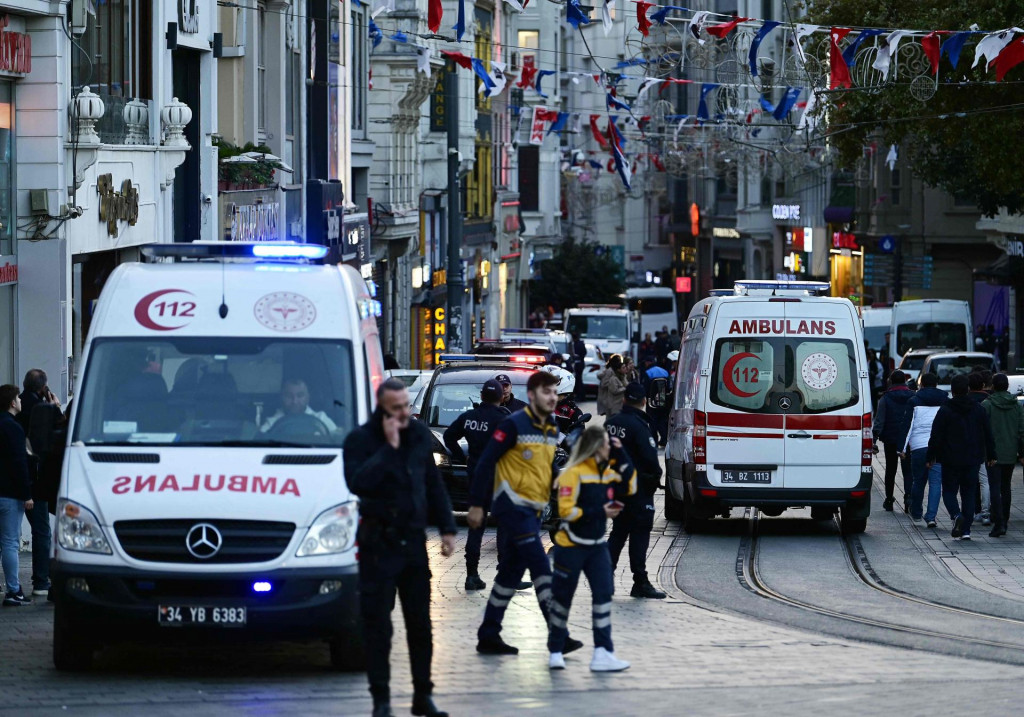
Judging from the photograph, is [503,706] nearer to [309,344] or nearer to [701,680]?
[701,680]

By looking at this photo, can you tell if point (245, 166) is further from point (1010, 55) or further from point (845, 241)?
point (845, 241)

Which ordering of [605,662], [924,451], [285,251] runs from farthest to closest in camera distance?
[924,451] < [285,251] < [605,662]

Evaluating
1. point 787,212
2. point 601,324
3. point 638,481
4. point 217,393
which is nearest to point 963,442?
point 638,481

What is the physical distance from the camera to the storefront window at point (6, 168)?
1811cm

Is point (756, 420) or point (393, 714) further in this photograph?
point (756, 420)

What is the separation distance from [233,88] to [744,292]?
513 inches

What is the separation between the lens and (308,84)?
1372 inches

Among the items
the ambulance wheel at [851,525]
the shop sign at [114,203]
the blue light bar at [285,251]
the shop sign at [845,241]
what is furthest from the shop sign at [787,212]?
the blue light bar at [285,251]

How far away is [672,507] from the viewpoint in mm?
20406

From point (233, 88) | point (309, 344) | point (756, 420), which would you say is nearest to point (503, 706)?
point (309, 344)

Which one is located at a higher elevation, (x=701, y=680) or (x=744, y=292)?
(x=744, y=292)

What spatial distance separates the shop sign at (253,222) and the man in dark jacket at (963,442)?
12.0 meters

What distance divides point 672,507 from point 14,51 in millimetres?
8638

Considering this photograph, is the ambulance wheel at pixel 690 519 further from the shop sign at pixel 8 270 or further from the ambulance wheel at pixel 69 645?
the ambulance wheel at pixel 69 645
